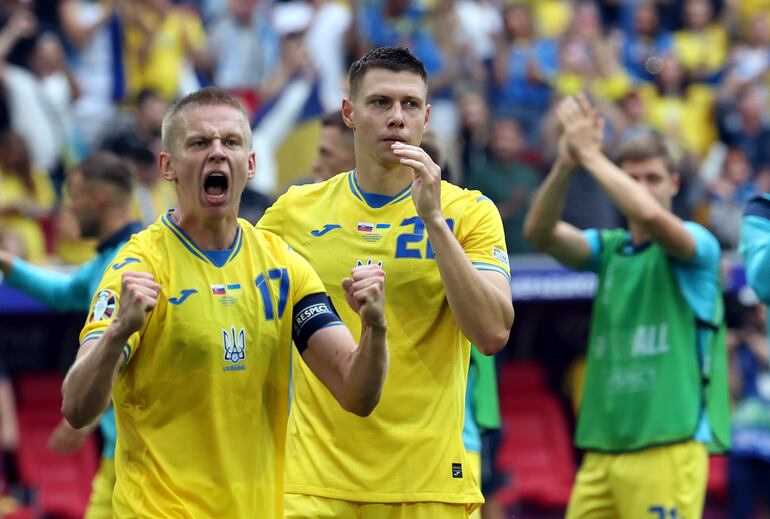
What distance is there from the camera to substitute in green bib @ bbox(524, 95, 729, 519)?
7473mm

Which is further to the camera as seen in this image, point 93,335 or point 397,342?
point 397,342

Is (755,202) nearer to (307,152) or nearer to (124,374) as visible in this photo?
(124,374)

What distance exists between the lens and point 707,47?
1758 centimetres

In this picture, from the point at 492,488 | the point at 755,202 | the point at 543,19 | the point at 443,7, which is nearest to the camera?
the point at 755,202

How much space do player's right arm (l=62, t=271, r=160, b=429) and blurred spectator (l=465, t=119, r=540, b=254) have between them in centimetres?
818

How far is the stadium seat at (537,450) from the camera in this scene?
12.2 metres

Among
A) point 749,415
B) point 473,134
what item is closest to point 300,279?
point 749,415

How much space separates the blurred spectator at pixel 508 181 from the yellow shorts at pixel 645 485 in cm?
473

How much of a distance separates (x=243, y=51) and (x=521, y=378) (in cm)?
422

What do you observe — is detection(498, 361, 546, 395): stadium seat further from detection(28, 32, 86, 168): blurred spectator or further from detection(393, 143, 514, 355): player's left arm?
detection(393, 143, 514, 355): player's left arm

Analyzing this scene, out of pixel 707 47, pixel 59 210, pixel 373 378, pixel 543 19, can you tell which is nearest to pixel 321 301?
pixel 373 378

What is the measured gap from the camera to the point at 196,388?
15.2ft

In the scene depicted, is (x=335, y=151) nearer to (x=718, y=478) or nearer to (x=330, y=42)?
(x=718, y=478)

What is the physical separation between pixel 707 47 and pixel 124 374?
46.6 feet
